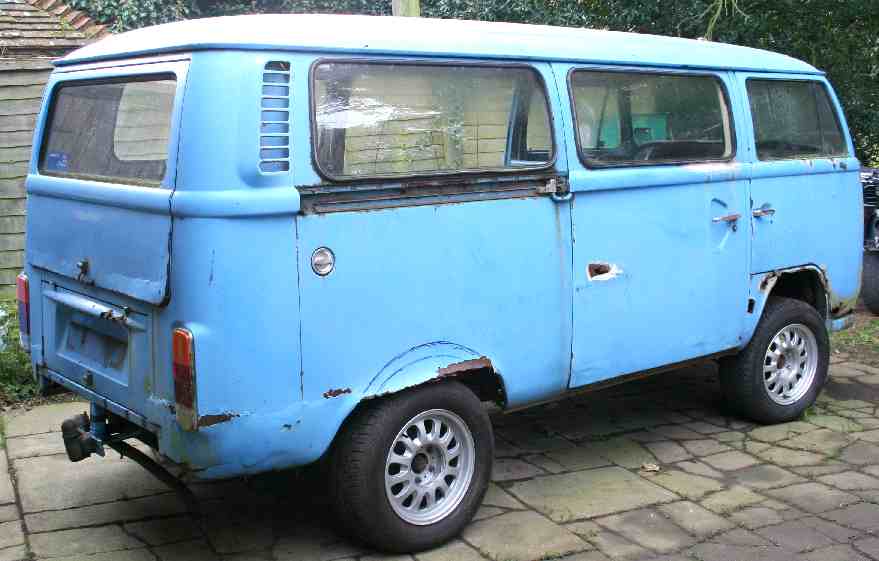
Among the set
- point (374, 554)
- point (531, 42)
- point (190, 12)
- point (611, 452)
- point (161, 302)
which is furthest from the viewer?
point (190, 12)

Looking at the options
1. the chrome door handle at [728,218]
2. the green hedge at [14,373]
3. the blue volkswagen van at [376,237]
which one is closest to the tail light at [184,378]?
the blue volkswagen van at [376,237]

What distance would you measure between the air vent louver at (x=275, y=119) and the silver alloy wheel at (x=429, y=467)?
120 cm

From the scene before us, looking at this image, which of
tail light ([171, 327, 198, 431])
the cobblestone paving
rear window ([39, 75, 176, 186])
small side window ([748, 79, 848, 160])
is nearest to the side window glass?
small side window ([748, 79, 848, 160])

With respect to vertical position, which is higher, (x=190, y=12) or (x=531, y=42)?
(x=190, y=12)

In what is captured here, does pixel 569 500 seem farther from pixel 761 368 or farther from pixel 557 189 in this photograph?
pixel 761 368

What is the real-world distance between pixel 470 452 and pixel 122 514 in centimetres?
166

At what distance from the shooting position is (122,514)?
14.9ft

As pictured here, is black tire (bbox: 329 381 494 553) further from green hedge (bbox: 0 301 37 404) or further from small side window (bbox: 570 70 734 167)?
green hedge (bbox: 0 301 37 404)

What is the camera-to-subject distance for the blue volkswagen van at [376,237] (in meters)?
3.54

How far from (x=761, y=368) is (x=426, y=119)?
273 centimetres

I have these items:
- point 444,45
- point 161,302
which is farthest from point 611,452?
point 161,302

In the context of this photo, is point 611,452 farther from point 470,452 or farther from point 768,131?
point 768,131

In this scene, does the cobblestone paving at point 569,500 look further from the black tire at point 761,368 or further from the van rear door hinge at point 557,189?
the van rear door hinge at point 557,189

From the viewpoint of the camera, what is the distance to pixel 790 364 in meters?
5.91
